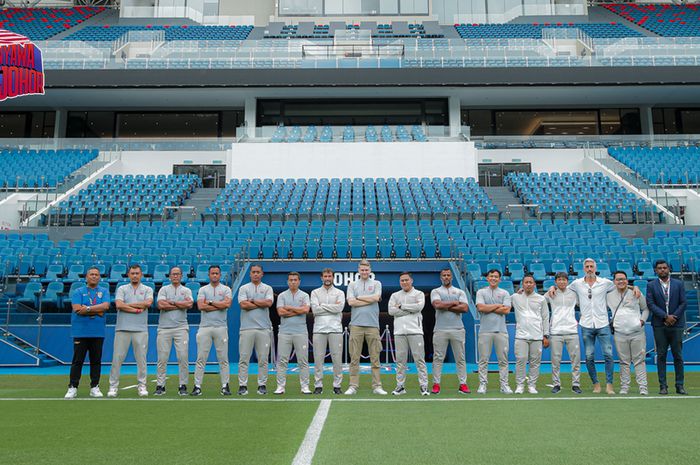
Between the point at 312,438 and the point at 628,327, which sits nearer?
the point at 312,438

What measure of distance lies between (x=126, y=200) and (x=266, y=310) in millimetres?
14550

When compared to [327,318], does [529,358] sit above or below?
below

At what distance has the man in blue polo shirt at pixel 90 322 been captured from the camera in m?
7.61

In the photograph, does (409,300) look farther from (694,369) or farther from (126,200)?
(126,200)

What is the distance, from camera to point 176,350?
7.82m

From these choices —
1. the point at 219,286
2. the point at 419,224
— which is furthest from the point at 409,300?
the point at 419,224

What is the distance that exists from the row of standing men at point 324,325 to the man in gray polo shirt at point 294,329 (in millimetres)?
13

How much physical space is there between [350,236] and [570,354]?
921 centimetres

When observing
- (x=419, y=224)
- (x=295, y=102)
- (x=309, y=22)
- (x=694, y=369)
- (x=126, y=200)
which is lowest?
(x=694, y=369)

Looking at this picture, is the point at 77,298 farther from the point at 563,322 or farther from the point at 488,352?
the point at 563,322

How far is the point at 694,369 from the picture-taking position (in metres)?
11.1

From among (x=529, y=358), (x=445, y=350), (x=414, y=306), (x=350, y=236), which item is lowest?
(x=529, y=358)

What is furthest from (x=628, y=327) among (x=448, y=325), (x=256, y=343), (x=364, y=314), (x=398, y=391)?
(x=256, y=343)

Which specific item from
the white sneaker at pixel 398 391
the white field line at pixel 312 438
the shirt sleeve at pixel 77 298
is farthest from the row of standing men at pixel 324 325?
the white field line at pixel 312 438
